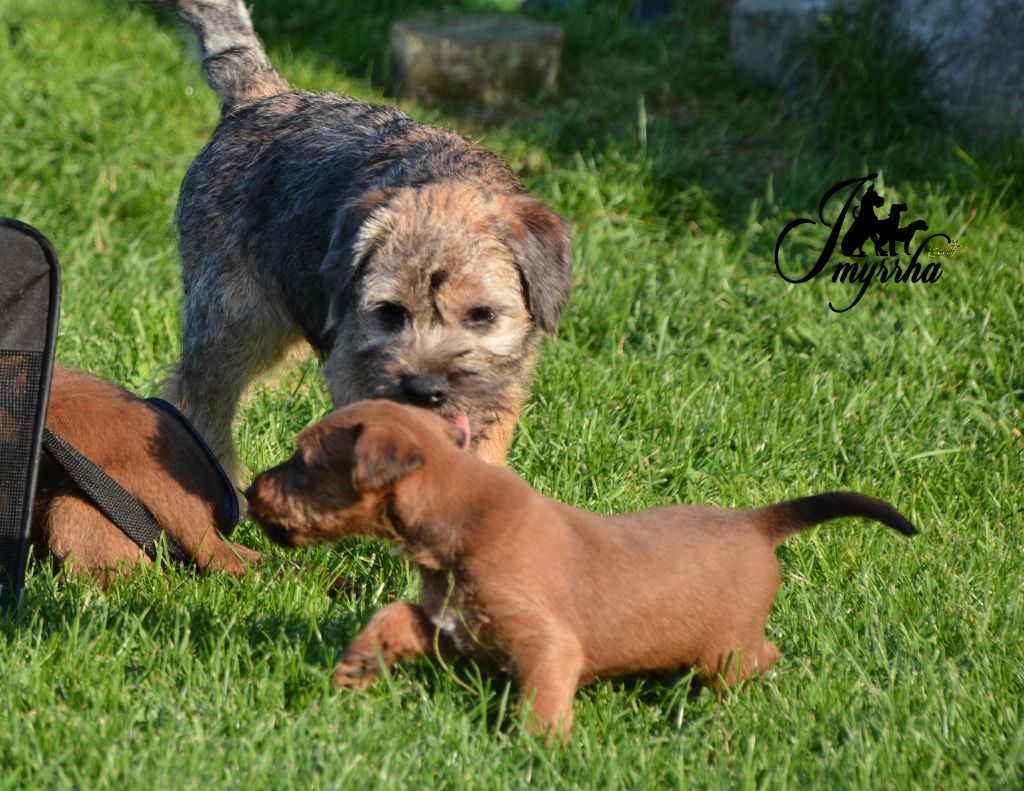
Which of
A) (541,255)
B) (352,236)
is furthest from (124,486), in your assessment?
(541,255)

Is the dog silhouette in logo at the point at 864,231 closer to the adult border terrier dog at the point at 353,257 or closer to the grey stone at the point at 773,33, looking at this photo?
the grey stone at the point at 773,33

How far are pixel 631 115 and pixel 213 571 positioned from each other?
4987 millimetres

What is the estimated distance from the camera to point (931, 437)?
491cm

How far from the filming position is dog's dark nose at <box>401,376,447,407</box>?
373cm

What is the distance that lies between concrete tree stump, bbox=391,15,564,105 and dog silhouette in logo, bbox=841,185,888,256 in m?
2.62

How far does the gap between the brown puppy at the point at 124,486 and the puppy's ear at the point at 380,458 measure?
3.25 feet

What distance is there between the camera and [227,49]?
5.28m

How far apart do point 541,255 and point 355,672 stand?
5.28ft

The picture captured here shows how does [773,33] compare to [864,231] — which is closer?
[864,231]

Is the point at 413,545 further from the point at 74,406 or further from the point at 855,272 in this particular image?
the point at 855,272

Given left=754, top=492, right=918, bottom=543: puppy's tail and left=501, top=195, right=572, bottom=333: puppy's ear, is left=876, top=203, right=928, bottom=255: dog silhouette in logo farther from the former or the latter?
left=754, top=492, right=918, bottom=543: puppy's tail

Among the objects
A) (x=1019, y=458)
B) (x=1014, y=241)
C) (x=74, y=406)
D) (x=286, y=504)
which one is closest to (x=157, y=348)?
(x=74, y=406)

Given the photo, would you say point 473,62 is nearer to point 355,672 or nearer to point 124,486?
point 124,486

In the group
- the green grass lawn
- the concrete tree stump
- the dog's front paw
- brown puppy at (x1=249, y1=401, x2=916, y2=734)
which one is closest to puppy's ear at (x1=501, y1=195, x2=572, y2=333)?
the green grass lawn
